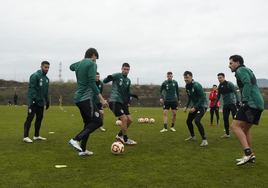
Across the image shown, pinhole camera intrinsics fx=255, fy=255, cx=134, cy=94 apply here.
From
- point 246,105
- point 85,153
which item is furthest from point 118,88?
point 246,105

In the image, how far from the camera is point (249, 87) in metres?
4.82

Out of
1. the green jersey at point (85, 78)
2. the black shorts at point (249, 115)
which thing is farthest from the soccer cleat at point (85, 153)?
the black shorts at point (249, 115)

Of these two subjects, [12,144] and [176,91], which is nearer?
[12,144]

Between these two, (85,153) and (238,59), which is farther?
(85,153)

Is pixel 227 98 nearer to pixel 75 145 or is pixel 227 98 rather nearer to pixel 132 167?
pixel 132 167

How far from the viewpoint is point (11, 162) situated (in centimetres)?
496

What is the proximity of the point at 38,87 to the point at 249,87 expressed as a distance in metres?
5.61

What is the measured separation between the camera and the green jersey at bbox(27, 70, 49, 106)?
23.9ft

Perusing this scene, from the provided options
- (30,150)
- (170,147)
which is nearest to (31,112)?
(30,150)

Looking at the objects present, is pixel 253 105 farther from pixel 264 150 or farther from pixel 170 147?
pixel 170 147

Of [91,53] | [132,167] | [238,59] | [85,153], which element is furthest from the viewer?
[85,153]

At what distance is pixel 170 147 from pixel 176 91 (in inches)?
162

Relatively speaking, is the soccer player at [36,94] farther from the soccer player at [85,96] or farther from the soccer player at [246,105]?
the soccer player at [246,105]

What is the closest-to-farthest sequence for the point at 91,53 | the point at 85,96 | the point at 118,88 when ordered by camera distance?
the point at 85,96
the point at 91,53
the point at 118,88
